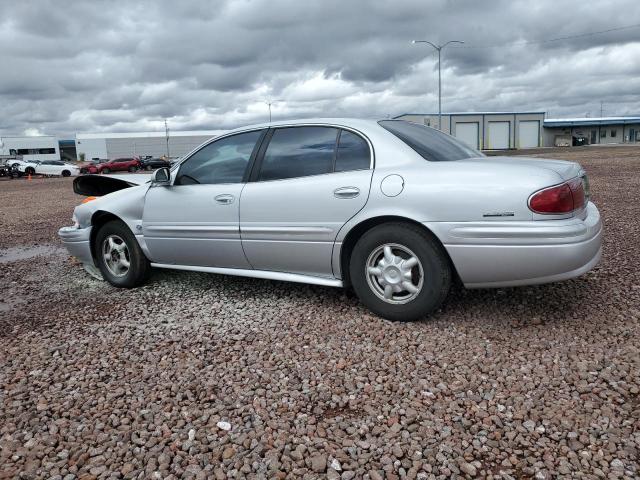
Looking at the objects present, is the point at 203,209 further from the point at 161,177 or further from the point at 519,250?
the point at 519,250

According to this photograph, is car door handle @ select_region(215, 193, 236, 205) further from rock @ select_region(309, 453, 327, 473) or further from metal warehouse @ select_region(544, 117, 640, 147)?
metal warehouse @ select_region(544, 117, 640, 147)

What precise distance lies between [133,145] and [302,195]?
296 feet

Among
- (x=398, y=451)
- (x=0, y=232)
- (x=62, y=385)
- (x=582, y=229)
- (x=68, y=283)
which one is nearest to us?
(x=398, y=451)

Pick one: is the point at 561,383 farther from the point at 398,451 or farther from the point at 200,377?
the point at 200,377

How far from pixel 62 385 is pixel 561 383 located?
280 centimetres

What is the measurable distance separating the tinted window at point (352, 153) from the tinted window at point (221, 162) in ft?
2.73

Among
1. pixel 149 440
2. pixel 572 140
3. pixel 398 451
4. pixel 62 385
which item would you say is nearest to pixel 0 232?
pixel 62 385

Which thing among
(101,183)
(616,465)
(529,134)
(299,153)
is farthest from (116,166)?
(529,134)

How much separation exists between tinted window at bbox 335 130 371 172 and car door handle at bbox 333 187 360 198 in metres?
0.19

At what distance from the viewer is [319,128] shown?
4.25 m

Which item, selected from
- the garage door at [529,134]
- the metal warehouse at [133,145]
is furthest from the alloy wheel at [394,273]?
the metal warehouse at [133,145]

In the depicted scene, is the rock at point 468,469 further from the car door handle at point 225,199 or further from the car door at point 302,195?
the car door handle at point 225,199

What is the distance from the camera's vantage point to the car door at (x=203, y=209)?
176 inches

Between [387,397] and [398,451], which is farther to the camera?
[387,397]
